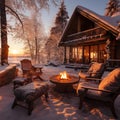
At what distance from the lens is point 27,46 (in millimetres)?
27891

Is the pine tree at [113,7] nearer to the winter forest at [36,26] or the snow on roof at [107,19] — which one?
the winter forest at [36,26]

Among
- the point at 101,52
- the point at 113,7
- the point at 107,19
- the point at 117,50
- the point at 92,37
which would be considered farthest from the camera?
the point at 113,7

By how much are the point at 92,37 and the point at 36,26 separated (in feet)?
51.0

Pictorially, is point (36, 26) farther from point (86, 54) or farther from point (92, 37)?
point (92, 37)

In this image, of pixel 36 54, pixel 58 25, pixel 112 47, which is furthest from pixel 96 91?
pixel 36 54

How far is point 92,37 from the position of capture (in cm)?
1207

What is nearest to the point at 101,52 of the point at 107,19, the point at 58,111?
the point at 107,19

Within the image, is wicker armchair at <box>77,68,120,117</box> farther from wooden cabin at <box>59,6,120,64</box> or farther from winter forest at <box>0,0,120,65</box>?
winter forest at <box>0,0,120,65</box>

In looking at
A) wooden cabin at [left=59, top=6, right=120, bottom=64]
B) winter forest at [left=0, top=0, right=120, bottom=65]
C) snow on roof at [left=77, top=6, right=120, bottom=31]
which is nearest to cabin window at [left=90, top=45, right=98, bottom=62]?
wooden cabin at [left=59, top=6, right=120, bottom=64]

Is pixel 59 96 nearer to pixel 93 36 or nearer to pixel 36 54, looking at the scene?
pixel 93 36

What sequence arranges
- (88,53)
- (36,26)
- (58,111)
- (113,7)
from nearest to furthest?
(58,111) → (88,53) → (113,7) → (36,26)

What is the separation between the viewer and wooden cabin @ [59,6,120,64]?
10773 mm

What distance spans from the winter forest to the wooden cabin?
10.7 ft

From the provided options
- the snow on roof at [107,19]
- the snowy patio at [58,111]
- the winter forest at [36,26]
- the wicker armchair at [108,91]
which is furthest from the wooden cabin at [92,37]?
the snowy patio at [58,111]
